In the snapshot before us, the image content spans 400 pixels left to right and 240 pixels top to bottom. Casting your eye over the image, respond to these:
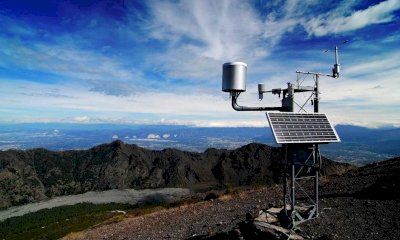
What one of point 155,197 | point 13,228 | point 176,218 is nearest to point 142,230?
point 176,218

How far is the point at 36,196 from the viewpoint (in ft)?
490

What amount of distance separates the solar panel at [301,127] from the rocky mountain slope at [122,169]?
442 feet

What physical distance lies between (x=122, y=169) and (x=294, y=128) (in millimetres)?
169589

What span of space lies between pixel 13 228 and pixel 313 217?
104 meters

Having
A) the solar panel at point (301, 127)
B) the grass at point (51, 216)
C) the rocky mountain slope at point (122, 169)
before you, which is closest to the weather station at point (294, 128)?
the solar panel at point (301, 127)

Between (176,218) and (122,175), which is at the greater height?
(176,218)

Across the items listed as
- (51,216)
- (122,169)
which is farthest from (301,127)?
(122,169)

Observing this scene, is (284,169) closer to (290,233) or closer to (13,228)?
(290,233)

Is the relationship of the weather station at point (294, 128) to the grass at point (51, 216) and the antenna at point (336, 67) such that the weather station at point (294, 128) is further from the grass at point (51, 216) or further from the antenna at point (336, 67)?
the grass at point (51, 216)

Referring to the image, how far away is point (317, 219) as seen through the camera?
15859 mm

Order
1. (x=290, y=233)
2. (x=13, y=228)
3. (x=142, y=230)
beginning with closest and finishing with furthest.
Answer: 1. (x=290, y=233)
2. (x=142, y=230)
3. (x=13, y=228)

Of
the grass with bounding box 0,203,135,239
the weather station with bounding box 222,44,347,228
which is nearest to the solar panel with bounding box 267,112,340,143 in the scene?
the weather station with bounding box 222,44,347,228

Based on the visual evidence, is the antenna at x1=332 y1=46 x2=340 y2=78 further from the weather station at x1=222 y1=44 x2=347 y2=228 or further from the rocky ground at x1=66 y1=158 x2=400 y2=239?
the rocky ground at x1=66 y1=158 x2=400 y2=239

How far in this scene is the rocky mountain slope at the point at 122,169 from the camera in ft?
510
